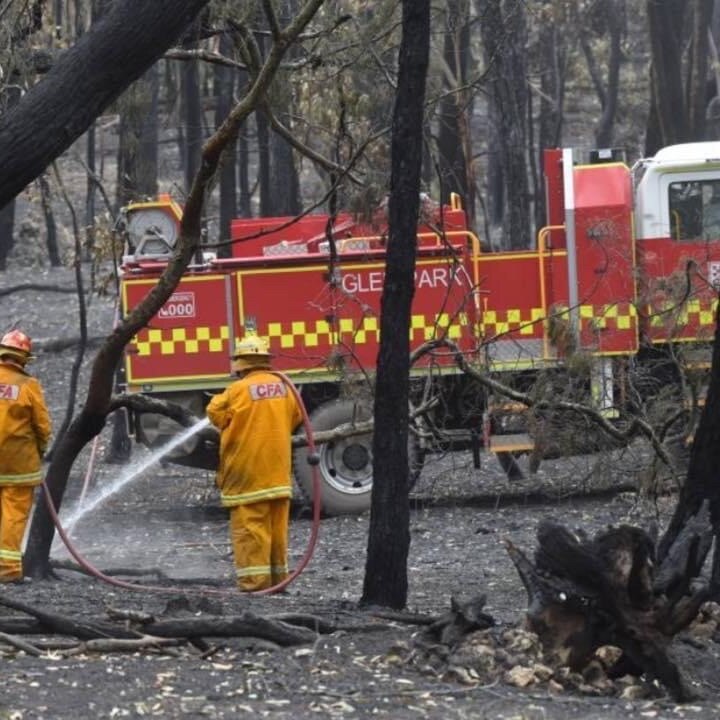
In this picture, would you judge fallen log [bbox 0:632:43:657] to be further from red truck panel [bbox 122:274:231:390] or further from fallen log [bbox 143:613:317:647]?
red truck panel [bbox 122:274:231:390]

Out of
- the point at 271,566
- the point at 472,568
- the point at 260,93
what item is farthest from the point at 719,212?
the point at 260,93

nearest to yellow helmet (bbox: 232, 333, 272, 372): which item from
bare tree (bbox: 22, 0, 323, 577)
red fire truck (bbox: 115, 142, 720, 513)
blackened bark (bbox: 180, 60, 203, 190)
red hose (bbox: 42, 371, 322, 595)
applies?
red hose (bbox: 42, 371, 322, 595)

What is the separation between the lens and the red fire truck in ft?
46.1

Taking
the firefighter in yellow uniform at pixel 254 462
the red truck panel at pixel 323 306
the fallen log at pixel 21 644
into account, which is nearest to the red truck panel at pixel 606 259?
the red truck panel at pixel 323 306

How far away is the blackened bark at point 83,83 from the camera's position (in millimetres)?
6895

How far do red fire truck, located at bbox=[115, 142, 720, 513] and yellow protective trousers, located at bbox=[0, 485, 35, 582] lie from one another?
3.13 metres

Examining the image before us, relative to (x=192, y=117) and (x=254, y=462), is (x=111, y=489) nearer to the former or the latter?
(x=254, y=462)

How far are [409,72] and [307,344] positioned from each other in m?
6.44

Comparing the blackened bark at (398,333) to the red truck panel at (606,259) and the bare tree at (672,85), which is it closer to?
the red truck panel at (606,259)

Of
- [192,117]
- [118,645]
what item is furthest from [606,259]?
[192,117]

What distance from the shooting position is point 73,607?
30.4 feet

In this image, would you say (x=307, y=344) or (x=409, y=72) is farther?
(x=307, y=344)

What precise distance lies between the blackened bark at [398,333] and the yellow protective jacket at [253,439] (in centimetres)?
198

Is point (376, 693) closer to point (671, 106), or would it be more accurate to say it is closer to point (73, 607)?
point (73, 607)
